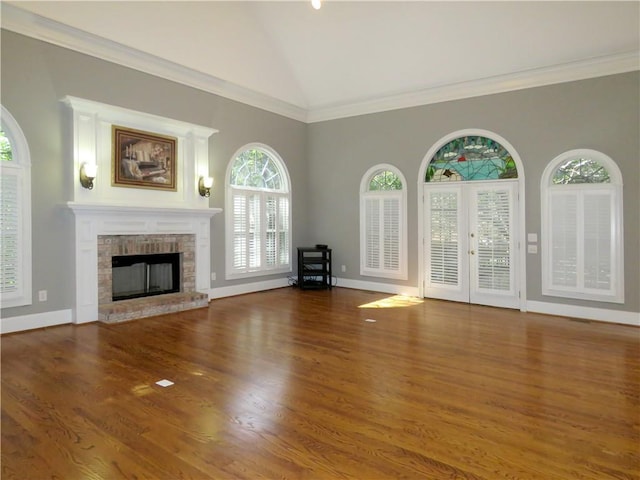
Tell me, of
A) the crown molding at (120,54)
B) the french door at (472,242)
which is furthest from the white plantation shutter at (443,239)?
the crown molding at (120,54)

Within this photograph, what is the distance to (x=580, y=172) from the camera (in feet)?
19.1

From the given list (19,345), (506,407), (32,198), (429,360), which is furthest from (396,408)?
(32,198)

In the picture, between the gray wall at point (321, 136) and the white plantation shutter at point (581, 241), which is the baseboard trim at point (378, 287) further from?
the white plantation shutter at point (581, 241)

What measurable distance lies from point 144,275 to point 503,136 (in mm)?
5889

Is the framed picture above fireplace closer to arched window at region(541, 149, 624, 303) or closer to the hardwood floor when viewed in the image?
the hardwood floor

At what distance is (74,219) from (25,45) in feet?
6.79

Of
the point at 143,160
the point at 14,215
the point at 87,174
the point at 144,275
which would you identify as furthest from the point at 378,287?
the point at 14,215

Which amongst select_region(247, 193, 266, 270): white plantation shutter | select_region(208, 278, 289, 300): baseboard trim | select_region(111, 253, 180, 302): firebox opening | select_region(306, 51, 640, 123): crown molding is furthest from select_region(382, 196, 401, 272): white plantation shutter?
select_region(111, 253, 180, 302): firebox opening

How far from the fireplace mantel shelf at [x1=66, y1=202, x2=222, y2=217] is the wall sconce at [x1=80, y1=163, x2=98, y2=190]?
11.0 inches

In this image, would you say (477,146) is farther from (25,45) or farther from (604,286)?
(25,45)

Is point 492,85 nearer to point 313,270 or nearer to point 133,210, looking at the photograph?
point 313,270

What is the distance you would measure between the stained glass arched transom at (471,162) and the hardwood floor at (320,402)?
253 centimetres

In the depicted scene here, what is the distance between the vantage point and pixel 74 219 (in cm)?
521

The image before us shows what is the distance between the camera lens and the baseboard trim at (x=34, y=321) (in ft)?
15.6
